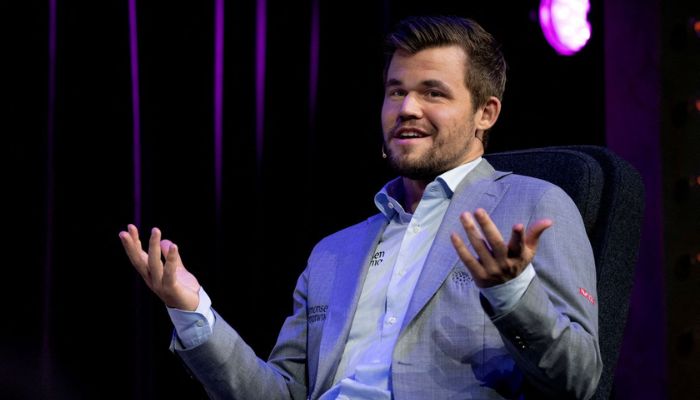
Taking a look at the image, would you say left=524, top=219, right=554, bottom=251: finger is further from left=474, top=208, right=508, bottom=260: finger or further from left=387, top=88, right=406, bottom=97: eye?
left=387, top=88, right=406, bottom=97: eye

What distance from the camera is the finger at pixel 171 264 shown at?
1.39 metres

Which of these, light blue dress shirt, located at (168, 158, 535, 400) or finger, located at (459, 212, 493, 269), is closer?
finger, located at (459, 212, 493, 269)

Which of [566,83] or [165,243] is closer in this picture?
[165,243]

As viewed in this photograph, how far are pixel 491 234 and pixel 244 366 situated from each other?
0.63 metres

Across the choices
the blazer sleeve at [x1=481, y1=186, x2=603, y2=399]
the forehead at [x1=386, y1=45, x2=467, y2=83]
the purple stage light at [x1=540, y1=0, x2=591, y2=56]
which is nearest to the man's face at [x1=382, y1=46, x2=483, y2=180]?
the forehead at [x1=386, y1=45, x2=467, y2=83]

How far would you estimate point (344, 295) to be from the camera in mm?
1678

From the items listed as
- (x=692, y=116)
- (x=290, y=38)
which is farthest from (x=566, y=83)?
(x=290, y=38)

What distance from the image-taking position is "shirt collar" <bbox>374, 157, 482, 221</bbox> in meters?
1.70

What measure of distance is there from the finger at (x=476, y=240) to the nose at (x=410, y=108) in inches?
23.3

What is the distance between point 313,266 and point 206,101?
30.0 inches

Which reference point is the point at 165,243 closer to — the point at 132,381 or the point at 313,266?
the point at 313,266

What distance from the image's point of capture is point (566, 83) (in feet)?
9.48

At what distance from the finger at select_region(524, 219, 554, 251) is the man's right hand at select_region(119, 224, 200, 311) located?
0.58m

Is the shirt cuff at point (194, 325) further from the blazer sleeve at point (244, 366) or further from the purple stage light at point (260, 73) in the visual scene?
the purple stage light at point (260, 73)
